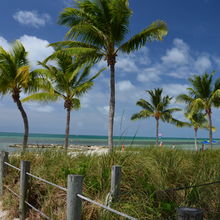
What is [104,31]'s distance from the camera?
14055 mm

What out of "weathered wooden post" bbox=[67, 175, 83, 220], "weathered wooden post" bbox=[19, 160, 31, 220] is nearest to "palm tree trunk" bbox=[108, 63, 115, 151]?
"weathered wooden post" bbox=[19, 160, 31, 220]

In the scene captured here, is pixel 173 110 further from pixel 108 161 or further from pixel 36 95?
pixel 108 161

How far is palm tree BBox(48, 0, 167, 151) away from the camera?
13.5 metres

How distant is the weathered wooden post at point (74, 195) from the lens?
9.93 feet

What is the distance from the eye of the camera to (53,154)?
22.0 ft

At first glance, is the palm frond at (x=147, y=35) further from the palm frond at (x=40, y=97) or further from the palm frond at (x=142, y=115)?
the palm frond at (x=142, y=115)

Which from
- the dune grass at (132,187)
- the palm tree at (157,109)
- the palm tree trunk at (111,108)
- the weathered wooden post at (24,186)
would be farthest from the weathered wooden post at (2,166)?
the palm tree at (157,109)

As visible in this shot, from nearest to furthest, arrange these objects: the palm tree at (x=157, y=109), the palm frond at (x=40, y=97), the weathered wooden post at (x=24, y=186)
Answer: the weathered wooden post at (x=24, y=186) → the palm frond at (x=40, y=97) → the palm tree at (x=157, y=109)

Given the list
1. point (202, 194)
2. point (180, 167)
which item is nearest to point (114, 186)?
point (202, 194)

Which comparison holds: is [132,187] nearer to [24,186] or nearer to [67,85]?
[24,186]

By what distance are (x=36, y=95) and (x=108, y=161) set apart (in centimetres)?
1254

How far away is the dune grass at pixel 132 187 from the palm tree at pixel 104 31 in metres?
8.10

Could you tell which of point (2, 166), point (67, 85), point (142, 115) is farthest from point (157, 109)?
point (2, 166)

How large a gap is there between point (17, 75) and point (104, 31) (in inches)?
208
